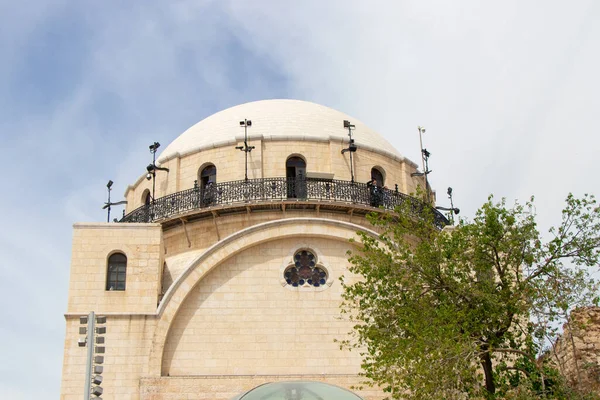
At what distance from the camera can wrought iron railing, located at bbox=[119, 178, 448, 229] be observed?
83.9 ft

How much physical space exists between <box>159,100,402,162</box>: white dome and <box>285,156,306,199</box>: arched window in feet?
2.46

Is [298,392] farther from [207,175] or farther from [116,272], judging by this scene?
[207,175]

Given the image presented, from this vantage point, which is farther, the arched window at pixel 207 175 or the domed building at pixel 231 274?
the arched window at pixel 207 175

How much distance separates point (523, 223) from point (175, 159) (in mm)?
12875

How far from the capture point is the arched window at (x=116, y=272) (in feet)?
74.1

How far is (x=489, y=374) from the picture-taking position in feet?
58.2

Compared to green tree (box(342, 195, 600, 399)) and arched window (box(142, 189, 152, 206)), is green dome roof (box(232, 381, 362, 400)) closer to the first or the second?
green tree (box(342, 195, 600, 399))

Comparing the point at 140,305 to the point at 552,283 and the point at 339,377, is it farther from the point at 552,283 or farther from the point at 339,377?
the point at 552,283

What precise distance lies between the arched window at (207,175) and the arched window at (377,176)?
491 centimetres

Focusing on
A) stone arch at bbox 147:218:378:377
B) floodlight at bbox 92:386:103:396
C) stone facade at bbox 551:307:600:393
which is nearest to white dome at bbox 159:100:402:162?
stone arch at bbox 147:218:378:377

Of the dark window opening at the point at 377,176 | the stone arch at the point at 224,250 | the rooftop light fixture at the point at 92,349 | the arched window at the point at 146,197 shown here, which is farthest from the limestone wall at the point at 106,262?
the dark window opening at the point at 377,176

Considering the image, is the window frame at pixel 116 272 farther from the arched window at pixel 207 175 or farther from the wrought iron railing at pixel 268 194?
the arched window at pixel 207 175

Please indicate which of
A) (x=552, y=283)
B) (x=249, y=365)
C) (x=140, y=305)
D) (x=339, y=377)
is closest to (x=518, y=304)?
(x=552, y=283)

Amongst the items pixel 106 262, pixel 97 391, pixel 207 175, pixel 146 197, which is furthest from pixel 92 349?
pixel 146 197
